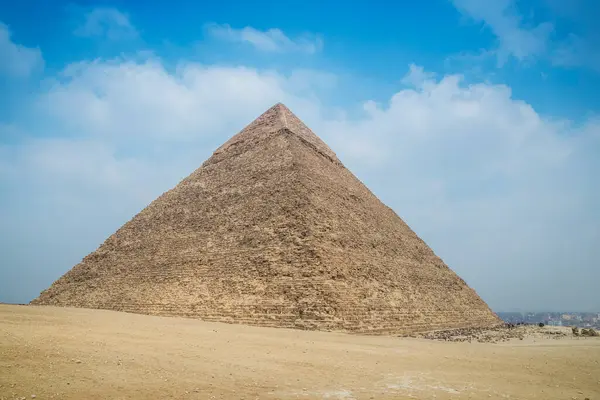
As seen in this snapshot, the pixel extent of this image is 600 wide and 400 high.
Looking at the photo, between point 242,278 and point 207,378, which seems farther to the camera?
point 242,278

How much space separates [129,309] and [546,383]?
1722 centimetres

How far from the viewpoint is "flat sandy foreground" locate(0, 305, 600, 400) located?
17.7ft

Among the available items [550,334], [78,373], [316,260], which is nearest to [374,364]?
[78,373]

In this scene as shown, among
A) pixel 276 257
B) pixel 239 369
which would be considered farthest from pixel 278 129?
pixel 239 369

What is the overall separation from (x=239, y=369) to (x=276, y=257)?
1201 cm

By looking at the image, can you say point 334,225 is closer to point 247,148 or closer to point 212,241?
point 212,241

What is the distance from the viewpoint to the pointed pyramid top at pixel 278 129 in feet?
102

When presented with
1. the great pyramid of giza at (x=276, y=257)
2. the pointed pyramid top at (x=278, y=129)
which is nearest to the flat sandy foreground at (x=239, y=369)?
the great pyramid of giza at (x=276, y=257)

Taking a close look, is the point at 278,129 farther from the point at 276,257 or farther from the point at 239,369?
the point at 239,369

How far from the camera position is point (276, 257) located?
19.0 m

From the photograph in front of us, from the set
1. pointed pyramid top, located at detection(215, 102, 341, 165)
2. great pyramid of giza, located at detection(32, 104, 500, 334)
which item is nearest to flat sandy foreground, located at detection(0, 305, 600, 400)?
great pyramid of giza, located at detection(32, 104, 500, 334)

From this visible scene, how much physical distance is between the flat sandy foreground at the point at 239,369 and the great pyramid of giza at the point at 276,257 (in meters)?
6.37

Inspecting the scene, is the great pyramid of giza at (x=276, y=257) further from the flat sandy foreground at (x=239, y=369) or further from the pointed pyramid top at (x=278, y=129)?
the flat sandy foreground at (x=239, y=369)

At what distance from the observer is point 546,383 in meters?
7.74
